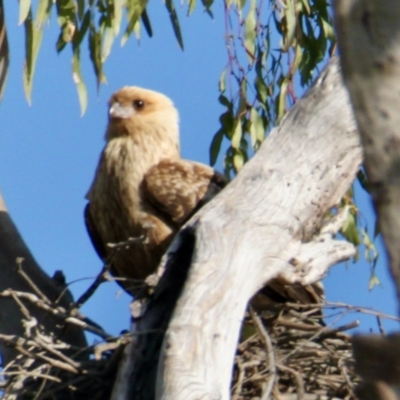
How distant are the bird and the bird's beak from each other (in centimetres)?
1

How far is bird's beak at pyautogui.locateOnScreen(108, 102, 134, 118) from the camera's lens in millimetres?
4879

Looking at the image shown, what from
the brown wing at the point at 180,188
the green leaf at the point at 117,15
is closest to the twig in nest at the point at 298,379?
the brown wing at the point at 180,188

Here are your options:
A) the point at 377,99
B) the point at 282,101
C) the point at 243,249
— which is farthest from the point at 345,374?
the point at 377,99

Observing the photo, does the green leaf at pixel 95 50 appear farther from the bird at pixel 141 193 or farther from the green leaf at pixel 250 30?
the green leaf at pixel 250 30

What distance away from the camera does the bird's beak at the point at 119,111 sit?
488cm

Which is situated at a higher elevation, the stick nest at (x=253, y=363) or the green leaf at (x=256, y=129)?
the green leaf at (x=256, y=129)

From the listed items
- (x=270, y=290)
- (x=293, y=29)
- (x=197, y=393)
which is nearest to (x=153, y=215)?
(x=270, y=290)

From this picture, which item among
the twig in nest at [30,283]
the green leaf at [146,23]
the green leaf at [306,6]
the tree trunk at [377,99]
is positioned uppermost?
the green leaf at [306,6]

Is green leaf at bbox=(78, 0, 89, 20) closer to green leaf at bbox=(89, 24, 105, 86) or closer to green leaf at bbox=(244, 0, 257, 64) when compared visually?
green leaf at bbox=(89, 24, 105, 86)

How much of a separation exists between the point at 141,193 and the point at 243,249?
1183mm

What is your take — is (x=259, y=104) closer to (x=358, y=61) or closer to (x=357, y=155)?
(x=357, y=155)

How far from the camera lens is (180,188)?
4.15 m

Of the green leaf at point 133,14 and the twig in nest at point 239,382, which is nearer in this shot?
the twig in nest at point 239,382

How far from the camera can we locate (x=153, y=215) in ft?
13.8
